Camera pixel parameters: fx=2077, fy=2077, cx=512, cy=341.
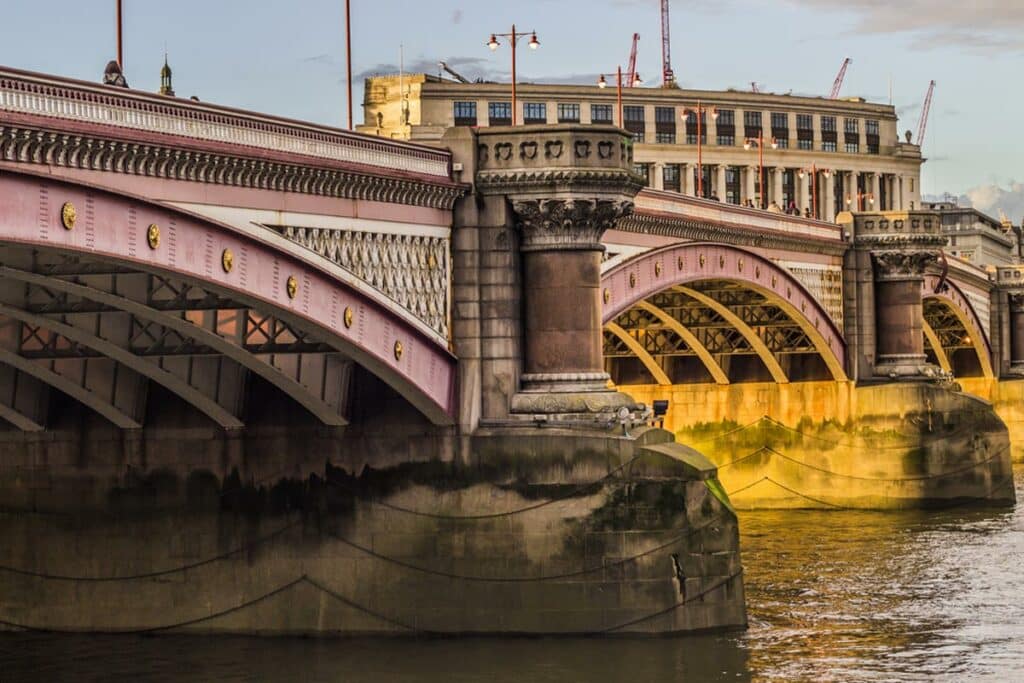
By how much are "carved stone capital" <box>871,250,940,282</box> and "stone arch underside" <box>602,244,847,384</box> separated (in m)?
3.32

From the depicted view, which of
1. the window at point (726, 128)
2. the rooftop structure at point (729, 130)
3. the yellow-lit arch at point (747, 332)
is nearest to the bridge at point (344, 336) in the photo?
the yellow-lit arch at point (747, 332)

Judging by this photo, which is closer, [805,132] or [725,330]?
[725,330]

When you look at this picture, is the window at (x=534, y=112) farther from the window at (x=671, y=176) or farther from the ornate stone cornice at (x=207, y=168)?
the ornate stone cornice at (x=207, y=168)

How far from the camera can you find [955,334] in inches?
3861

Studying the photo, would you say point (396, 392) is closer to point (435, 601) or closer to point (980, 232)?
point (435, 601)

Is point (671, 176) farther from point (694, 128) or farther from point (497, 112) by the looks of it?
point (497, 112)

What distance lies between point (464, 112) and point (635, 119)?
44.5ft

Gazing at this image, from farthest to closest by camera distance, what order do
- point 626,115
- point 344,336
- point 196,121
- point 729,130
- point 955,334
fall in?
point 729,130
point 626,115
point 955,334
point 344,336
point 196,121

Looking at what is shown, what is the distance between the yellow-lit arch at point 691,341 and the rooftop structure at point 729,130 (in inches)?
2466

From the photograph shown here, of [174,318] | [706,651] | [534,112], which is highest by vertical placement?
[534,112]

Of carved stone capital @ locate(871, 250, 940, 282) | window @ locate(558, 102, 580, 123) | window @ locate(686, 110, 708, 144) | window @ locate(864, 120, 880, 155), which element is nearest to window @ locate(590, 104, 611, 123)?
window @ locate(558, 102, 580, 123)

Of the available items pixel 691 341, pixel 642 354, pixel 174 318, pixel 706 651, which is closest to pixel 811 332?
pixel 691 341

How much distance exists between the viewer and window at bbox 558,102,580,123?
14925 cm

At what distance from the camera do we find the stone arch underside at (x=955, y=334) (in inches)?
3406
